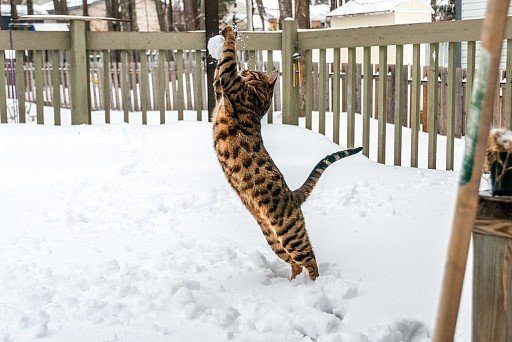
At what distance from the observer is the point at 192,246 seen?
16.9 feet

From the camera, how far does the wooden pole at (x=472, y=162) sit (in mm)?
1784

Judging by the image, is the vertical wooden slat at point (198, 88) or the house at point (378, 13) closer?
the vertical wooden slat at point (198, 88)

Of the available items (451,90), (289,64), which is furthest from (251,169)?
(289,64)

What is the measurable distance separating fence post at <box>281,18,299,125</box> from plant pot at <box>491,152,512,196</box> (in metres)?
6.16

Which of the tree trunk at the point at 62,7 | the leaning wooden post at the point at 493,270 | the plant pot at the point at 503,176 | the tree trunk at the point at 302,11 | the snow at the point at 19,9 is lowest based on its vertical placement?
the leaning wooden post at the point at 493,270

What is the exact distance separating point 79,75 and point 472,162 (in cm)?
752

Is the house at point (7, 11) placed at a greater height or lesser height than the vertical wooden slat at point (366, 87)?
greater

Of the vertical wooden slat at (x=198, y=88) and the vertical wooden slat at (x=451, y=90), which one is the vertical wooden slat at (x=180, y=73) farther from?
the vertical wooden slat at (x=451, y=90)

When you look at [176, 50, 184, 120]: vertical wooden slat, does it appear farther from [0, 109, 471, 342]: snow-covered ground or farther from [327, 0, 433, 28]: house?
[327, 0, 433, 28]: house

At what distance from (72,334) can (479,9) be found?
17238 mm

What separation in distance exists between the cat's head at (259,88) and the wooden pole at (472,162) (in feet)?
8.90

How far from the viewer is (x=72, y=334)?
3.58 m

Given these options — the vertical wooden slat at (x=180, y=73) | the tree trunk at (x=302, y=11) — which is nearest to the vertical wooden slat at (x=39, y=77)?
the vertical wooden slat at (x=180, y=73)

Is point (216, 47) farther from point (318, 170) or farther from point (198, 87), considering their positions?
point (198, 87)
